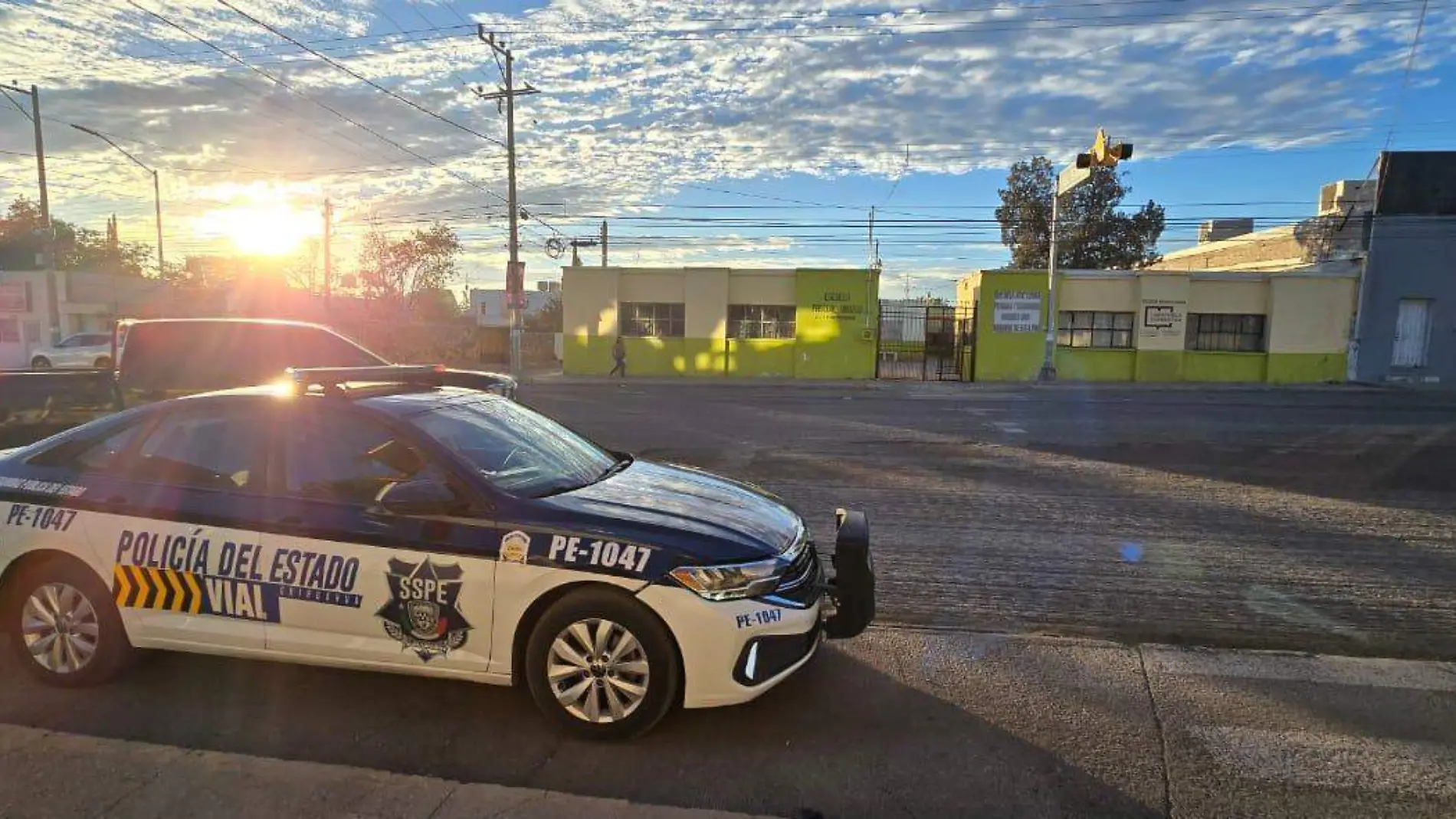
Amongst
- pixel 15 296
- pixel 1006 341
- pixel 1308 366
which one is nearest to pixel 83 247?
pixel 15 296

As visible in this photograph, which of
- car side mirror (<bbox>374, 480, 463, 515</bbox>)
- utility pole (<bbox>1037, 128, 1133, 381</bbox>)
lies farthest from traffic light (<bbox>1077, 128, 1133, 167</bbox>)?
car side mirror (<bbox>374, 480, 463, 515</bbox>)

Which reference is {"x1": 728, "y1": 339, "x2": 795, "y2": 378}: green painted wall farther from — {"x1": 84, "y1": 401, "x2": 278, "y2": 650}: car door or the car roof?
{"x1": 84, "y1": 401, "x2": 278, "y2": 650}: car door

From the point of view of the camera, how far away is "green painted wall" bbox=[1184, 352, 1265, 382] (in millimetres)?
30484

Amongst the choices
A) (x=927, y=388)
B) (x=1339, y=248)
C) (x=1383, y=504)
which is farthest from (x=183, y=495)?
(x=1339, y=248)

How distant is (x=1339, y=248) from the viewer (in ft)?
101

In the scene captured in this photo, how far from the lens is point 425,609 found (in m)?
3.56

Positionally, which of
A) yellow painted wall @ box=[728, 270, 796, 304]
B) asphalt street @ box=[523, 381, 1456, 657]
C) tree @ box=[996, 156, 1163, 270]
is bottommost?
asphalt street @ box=[523, 381, 1456, 657]

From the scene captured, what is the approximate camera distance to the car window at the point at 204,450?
3.92m

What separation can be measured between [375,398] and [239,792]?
1809mm

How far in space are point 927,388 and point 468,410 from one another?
2320 centimetres

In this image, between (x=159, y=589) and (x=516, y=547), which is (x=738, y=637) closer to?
(x=516, y=547)

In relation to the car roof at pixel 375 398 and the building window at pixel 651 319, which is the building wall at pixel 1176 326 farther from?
the car roof at pixel 375 398

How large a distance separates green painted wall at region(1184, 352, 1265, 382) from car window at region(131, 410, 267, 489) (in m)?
32.7

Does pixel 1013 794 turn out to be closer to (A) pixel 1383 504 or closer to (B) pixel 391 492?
(B) pixel 391 492
